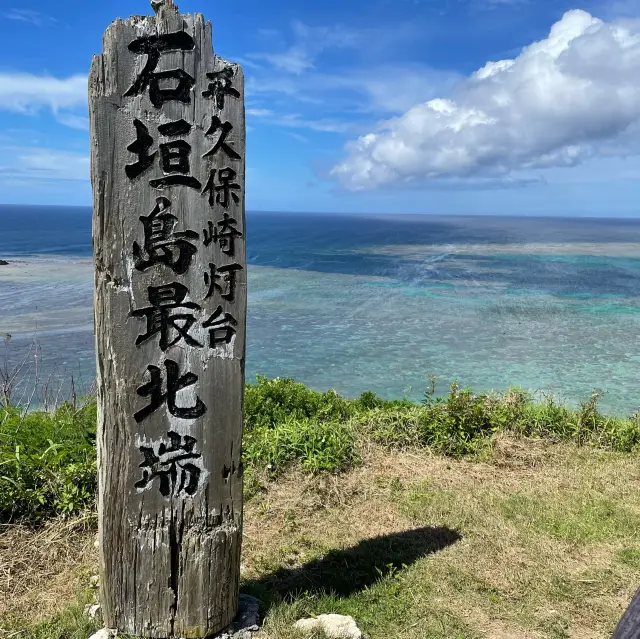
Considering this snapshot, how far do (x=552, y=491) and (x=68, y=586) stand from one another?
12.8 feet

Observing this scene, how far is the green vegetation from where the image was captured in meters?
4.23

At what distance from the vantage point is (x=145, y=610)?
3.06m

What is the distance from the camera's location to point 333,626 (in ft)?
10.4

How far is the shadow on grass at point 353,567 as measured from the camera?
3645mm

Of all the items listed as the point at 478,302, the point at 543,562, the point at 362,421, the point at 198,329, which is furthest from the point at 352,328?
the point at 198,329

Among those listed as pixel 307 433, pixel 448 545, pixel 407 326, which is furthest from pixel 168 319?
pixel 407 326

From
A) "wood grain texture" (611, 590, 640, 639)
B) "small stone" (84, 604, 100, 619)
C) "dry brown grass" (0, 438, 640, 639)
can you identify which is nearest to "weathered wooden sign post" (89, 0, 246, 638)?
"small stone" (84, 604, 100, 619)

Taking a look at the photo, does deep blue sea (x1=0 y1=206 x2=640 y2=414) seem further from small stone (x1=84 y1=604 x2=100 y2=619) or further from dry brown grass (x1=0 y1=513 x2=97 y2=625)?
small stone (x1=84 y1=604 x2=100 y2=619)

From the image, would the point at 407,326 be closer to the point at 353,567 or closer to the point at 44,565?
the point at 353,567

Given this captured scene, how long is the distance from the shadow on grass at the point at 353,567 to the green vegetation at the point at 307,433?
106 cm

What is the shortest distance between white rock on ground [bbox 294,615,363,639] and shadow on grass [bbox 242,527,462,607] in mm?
297

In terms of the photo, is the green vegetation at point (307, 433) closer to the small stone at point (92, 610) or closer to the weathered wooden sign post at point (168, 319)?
the small stone at point (92, 610)

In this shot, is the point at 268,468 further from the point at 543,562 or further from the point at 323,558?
the point at 543,562

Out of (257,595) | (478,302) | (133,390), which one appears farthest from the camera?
(478,302)
